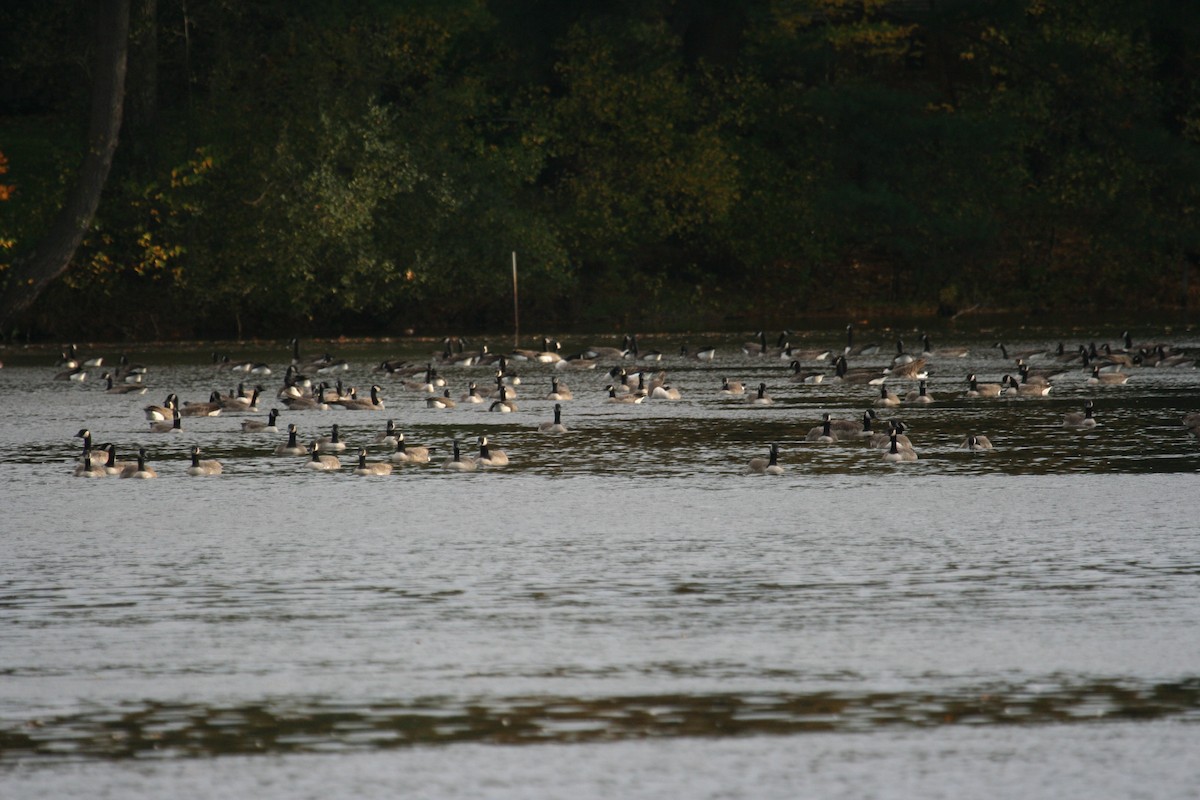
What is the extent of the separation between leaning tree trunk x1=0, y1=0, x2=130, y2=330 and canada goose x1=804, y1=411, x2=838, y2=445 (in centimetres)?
2726

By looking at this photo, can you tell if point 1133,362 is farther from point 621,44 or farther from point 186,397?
point 621,44

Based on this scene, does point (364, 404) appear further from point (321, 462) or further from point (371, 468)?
point (371, 468)

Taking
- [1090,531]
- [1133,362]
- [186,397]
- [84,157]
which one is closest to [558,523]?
[1090,531]

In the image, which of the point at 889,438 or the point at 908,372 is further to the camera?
the point at 908,372

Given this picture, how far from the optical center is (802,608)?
1328cm

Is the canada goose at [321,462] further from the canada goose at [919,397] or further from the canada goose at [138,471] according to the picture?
the canada goose at [919,397]

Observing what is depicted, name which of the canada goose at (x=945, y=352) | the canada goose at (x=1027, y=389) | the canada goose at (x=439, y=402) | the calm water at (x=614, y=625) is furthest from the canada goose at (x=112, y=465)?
the canada goose at (x=945, y=352)

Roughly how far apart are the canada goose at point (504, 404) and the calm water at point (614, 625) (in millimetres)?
6427

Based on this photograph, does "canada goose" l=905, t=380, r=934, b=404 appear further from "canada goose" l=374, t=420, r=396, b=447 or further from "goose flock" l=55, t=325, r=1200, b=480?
"canada goose" l=374, t=420, r=396, b=447

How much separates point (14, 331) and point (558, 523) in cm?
3622

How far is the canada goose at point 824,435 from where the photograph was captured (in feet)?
83.2

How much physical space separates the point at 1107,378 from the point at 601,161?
27.1 metres

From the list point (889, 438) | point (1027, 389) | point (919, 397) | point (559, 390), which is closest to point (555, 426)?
point (889, 438)

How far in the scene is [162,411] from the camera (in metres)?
29.7
